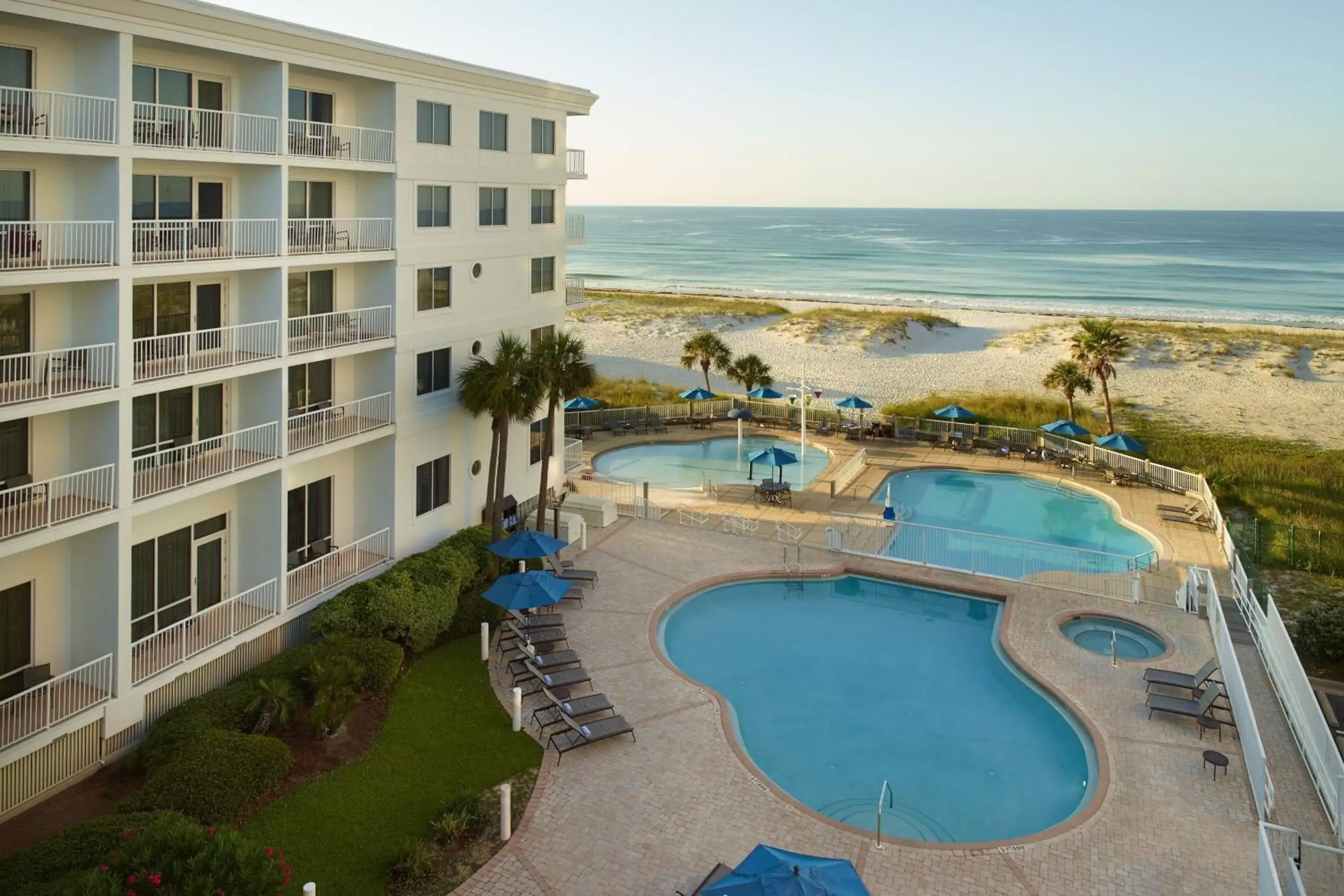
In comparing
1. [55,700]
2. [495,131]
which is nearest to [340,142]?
[495,131]

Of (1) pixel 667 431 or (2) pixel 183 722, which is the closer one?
(2) pixel 183 722

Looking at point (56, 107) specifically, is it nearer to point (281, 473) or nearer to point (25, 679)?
point (281, 473)

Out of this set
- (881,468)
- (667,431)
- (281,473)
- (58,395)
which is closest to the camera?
(58,395)

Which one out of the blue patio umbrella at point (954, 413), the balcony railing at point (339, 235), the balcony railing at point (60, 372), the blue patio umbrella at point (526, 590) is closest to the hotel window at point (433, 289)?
the balcony railing at point (339, 235)

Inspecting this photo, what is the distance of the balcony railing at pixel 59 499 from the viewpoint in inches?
643

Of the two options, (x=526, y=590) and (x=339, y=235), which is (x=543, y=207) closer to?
(x=339, y=235)

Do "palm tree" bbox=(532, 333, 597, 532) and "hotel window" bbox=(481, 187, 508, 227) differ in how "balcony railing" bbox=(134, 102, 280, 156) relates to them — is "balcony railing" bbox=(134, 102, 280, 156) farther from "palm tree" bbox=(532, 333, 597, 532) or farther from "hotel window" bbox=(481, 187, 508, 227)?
"palm tree" bbox=(532, 333, 597, 532)

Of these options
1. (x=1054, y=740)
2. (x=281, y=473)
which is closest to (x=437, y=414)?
(x=281, y=473)

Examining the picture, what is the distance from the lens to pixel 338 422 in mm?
23672

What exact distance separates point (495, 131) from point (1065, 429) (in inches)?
912

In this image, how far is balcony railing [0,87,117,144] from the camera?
648 inches

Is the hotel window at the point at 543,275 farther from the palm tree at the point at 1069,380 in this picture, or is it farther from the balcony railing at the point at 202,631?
the palm tree at the point at 1069,380

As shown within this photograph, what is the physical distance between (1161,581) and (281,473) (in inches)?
834

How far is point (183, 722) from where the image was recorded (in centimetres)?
1733
